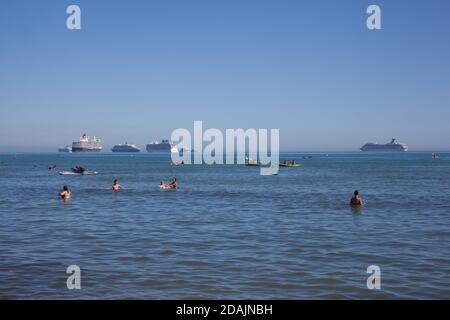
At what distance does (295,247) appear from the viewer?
67.1 feet

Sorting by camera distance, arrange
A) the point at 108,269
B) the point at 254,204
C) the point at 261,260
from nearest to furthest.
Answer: the point at 108,269, the point at 261,260, the point at 254,204

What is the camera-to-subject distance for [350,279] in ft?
50.5

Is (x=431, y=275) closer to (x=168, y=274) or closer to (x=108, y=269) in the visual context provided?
(x=168, y=274)

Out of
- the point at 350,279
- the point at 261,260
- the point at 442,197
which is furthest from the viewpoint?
the point at 442,197

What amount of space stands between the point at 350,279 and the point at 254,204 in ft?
76.1

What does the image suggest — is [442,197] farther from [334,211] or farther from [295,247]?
[295,247]

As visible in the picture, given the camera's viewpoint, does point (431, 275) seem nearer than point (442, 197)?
Yes

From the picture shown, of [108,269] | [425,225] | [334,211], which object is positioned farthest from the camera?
[334,211]
